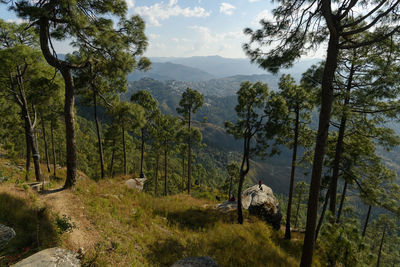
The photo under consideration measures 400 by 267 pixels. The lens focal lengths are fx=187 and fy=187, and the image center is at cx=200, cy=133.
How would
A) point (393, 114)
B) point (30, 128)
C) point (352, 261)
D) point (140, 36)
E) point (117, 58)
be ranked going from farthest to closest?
point (30, 128) < point (140, 36) < point (117, 58) < point (393, 114) < point (352, 261)

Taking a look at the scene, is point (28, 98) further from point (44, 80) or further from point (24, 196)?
point (24, 196)

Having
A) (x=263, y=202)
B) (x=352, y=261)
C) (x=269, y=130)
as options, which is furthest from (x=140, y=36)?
(x=263, y=202)

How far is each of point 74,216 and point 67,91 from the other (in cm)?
517

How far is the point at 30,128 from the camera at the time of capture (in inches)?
459

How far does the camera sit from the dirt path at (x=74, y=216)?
529 cm

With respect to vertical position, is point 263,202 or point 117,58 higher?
point 117,58

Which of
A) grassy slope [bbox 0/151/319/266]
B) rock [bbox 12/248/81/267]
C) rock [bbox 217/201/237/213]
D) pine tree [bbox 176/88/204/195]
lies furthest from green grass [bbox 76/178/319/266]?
pine tree [bbox 176/88/204/195]

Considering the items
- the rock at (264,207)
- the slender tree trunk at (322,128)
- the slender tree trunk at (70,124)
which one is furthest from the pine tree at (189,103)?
the slender tree trunk at (322,128)

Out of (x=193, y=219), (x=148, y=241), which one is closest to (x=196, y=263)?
(x=148, y=241)

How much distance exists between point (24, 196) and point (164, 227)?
5710mm

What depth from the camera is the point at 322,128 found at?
22.6 feet

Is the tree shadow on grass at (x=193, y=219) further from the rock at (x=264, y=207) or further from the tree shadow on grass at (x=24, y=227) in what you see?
the tree shadow on grass at (x=24, y=227)

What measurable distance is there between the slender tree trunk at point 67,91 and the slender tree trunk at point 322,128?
1017cm

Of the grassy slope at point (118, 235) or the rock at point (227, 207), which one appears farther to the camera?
the rock at point (227, 207)
